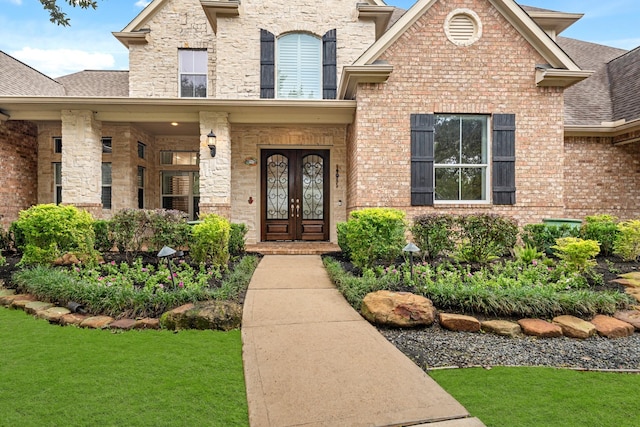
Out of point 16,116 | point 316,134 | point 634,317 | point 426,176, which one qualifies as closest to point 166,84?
point 16,116

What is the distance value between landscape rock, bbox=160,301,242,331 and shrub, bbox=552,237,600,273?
185 inches

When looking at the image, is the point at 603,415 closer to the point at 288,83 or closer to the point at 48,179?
the point at 288,83

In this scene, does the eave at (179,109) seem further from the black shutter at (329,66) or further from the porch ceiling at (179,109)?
the black shutter at (329,66)

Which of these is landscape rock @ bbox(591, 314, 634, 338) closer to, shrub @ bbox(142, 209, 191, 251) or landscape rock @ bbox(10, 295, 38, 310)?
shrub @ bbox(142, 209, 191, 251)

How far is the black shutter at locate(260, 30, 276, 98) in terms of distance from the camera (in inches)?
397

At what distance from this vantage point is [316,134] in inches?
380

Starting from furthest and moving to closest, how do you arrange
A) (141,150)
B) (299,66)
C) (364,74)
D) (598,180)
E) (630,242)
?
1. (141,150)
2. (299,66)
3. (598,180)
4. (364,74)
5. (630,242)

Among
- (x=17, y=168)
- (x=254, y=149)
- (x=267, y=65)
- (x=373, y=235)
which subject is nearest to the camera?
(x=373, y=235)

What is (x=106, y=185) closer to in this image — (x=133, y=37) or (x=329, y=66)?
(x=133, y=37)

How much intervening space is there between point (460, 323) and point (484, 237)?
2801 millimetres

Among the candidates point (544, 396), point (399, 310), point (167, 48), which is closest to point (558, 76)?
point (399, 310)

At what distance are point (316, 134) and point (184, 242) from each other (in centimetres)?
480

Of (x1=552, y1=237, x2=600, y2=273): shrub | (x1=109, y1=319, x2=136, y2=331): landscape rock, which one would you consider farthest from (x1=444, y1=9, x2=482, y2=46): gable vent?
(x1=109, y1=319, x2=136, y2=331): landscape rock

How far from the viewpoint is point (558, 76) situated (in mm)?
7809
